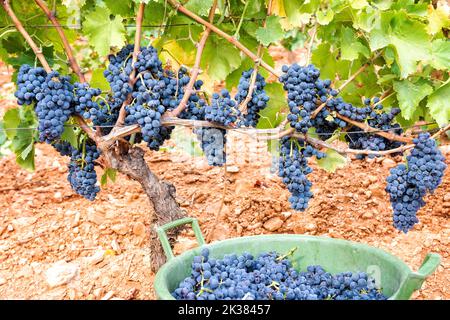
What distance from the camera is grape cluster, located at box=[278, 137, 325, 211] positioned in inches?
103

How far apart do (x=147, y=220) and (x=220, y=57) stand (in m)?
1.32

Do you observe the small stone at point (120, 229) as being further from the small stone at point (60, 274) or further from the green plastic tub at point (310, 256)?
the green plastic tub at point (310, 256)

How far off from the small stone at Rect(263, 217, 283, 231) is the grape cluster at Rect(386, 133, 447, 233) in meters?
1.24

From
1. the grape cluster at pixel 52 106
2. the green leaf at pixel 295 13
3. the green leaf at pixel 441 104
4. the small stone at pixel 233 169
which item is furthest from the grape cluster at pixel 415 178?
the small stone at pixel 233 169

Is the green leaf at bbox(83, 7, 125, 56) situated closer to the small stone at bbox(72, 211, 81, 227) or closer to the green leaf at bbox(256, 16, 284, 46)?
the green leaf at bbox(256, 16, 284, 46)

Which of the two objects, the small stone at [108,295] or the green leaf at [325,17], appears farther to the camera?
the small stone at [108,295]

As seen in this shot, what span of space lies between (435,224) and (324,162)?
4.32 feet

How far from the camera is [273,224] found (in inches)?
150

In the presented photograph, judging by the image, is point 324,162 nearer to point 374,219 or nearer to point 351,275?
point 351,275

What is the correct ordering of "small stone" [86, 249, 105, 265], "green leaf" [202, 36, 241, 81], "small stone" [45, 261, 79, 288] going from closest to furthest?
1. "green leaf" [202, 36, 241, 81]
2. "small stone" [45, 261, 79, 288]
3. "small stone" [86, 249, 105, 265]

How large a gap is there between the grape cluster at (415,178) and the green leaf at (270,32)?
746 millimetres

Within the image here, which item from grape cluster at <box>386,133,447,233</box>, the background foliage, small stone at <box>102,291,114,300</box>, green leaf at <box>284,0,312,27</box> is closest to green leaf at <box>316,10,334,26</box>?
the background foliage

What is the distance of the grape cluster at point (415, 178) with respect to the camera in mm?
2479

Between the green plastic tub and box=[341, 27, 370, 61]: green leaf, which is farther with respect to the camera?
box=[341, 27, 370, 61]: green leaf
